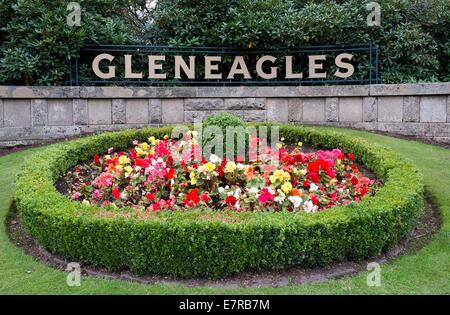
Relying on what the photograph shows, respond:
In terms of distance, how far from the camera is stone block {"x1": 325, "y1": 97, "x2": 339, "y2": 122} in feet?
28.8

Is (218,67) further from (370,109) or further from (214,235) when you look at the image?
(214,235)

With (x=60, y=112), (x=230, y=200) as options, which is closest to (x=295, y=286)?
(x=230, y=200)

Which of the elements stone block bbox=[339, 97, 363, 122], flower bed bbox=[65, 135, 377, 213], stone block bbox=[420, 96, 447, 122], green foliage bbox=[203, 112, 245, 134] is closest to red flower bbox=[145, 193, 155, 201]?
flower bed bbox=[65, 135, 377, 213]

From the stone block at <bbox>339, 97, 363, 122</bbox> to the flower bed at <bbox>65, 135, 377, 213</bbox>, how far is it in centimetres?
305

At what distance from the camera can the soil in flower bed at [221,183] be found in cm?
450

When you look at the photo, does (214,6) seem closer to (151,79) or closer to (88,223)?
(151,79)

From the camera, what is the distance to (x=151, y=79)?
9398 mm

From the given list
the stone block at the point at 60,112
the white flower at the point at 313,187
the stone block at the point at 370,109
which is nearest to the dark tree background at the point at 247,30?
the stone block at the point at 60,112

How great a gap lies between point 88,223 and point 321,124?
19.9 ft

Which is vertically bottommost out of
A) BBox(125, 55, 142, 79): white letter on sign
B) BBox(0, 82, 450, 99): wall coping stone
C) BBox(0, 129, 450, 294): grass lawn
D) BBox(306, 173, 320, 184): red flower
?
BBox(0, 129, 450, 294): grass lawn

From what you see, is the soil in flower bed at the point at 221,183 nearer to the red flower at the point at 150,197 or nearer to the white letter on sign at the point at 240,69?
the red flower at the point at 150,197

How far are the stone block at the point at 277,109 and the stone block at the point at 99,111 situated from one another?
2.99 metres

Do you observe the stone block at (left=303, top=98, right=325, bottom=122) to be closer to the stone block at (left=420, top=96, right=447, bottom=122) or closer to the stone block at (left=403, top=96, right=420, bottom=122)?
the stone block at (left=403, top=96, right=420, bottom=122)
